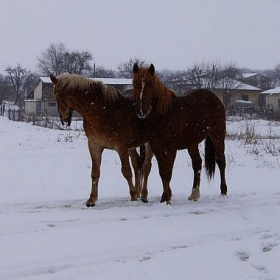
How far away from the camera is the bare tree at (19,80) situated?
8694 centimetres

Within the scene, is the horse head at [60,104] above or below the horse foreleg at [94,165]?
above

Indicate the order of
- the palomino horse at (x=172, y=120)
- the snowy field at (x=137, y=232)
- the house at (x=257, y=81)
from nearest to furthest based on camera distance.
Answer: the snowy field at (x=137, y=232) → the palomino horse at (x=172, y=120) → the house at (x=257, y=81)

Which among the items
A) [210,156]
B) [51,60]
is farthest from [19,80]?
[210,156]

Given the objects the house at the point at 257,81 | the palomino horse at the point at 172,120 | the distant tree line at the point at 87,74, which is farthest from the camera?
the house at the point at 257,81

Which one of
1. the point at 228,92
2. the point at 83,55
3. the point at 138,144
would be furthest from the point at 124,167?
the point at 83,55

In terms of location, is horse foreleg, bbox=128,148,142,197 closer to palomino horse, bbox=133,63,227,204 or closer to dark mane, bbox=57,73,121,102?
palomino horse, bbox=133,63,227,204

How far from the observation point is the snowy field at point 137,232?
3912 millimetres

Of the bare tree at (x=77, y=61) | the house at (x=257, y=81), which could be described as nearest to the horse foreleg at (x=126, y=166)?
the bare tree at (x=77, y=61)

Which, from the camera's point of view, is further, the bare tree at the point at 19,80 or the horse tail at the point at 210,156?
the bare tree at the point at 19,80

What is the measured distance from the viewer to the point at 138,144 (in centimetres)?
694

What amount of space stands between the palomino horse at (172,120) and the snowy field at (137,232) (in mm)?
697

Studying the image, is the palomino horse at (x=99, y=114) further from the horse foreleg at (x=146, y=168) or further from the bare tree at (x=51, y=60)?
the bare tree at (x=51, y=60)

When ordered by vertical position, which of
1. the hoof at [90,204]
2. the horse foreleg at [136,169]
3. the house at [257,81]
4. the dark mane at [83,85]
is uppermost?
the house at [257,81]

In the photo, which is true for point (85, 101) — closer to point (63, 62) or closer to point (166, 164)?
point (166, 164)
